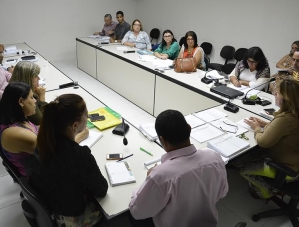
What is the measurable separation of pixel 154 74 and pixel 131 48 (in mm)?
1522

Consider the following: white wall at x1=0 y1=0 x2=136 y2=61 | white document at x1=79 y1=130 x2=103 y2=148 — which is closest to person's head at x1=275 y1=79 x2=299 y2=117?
white document at x1=79 y1=130 x2=103 y2=148

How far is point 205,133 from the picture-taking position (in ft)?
6.63

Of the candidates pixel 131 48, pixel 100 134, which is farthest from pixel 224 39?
pixel 100 134

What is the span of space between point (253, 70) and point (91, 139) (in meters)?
2.27

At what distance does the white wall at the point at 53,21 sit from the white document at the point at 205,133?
224 inches

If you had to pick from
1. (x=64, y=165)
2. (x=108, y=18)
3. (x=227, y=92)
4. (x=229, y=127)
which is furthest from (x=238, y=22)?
(x=64, y=165)

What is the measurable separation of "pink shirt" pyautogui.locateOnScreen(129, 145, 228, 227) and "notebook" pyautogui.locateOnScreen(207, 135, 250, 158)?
1.73 ft

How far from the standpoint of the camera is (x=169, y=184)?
3.65ft

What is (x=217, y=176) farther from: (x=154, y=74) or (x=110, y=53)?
(x=110, y=53)

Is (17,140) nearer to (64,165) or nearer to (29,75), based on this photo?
(64,165)

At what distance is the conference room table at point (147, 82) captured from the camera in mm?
2928

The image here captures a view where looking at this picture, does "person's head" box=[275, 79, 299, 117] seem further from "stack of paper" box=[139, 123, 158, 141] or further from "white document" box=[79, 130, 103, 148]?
"white document" box=[79, 130, 103, 148]

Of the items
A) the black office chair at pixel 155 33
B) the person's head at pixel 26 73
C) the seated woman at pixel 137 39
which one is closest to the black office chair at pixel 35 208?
the person's head at pixel 26 73

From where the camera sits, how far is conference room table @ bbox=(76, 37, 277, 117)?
2.93m
